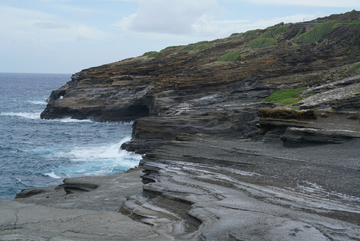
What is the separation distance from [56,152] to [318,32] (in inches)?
1677

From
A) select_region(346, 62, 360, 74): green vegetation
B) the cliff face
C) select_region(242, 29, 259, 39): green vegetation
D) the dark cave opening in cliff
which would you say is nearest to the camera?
the cliff face

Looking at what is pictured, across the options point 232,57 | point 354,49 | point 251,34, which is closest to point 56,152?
point 232,57

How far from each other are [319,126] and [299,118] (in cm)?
174

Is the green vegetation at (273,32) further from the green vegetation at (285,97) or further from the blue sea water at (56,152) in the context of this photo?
the blue sea water at (56,152)

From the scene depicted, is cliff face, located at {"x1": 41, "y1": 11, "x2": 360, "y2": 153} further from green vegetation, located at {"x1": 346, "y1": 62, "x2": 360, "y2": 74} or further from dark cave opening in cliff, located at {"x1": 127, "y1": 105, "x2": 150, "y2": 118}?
green vegetation, located at {"x1": 346, "y1": 62, "x2": 360, "y2": 74}

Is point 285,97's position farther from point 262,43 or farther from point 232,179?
point 262,43

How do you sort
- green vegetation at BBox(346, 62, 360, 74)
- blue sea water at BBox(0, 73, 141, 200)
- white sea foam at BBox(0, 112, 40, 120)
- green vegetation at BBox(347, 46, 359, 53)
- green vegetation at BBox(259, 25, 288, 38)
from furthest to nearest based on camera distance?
1. green vegetation at BBox(259, 25, 288, 38)
2. white sea foam at BBox(0, 112, 40, 120)
3. green vegetation at BBox(347, 46, 359, 53)
4. green vegetation at BBox(346, 62, 360, 74)
5. blue sea water at BBox(0, 73, 141, 200)

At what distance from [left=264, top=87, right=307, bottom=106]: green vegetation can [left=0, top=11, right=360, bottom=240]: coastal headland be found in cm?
10

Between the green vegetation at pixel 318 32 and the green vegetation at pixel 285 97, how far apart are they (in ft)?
72.9

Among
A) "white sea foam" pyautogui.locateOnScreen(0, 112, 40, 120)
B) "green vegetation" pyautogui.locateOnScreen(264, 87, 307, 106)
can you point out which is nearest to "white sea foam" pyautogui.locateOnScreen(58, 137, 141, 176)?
"green vegetation" pyautogui.locateOnScreen(264, 87, 307, 106)

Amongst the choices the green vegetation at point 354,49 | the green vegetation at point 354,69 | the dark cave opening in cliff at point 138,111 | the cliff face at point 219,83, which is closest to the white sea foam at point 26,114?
the cliff face at point 219,83

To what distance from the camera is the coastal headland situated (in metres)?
7.67

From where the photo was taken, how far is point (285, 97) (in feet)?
101

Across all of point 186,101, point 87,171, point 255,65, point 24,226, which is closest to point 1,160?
point 87,171
